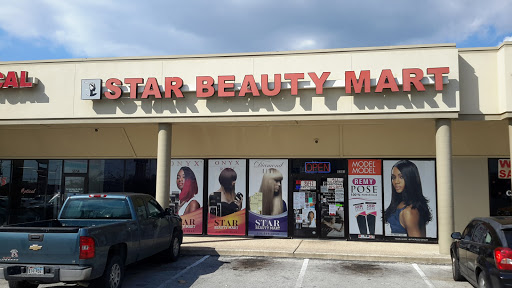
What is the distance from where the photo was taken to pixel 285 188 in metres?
14.8

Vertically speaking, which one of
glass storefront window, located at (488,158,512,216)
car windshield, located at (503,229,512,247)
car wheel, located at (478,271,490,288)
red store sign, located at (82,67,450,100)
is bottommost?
car wheel, located at (478,271,490,288)

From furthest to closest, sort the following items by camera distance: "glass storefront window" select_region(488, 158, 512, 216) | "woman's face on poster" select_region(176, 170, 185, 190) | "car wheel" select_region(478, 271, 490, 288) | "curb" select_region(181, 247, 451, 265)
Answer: "woman's face on poster" select_region(176, 170, 185, 190) < "glass storefront window" select_region(488, 158, 512, 216) < "curb" select_region(181, 247, 451, 265) < "car wheel" select_region(478, 271, 490, 288)

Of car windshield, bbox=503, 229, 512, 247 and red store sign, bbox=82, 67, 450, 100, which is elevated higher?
red store sign, bbox=82, 67, 450, 100

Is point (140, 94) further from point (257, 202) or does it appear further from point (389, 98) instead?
point (389, 98)

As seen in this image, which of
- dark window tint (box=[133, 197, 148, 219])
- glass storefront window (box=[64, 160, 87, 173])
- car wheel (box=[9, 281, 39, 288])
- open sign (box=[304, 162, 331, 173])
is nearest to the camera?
car wheel (box=[9, 281, 39, 288])

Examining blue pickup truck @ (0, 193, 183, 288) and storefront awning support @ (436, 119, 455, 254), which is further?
storefront awning support @ (436, 119, 455, 254)

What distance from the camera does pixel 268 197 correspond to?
1491cm

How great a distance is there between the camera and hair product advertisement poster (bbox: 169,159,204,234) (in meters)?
15.3

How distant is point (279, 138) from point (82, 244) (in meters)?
9.03

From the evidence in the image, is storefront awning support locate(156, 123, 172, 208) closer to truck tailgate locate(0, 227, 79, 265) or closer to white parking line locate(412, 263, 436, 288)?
truck tailgate locate(0, 227, 79, 265)

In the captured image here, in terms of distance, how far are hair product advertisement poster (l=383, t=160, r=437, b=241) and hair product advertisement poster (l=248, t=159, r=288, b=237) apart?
136 inches

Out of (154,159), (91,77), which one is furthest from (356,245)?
(91,77)

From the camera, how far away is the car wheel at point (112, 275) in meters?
7.38

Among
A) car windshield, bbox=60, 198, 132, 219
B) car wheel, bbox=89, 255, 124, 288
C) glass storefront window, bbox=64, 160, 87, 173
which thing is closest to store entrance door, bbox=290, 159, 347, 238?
car windshield, bbox=60, 198, 132, 219
